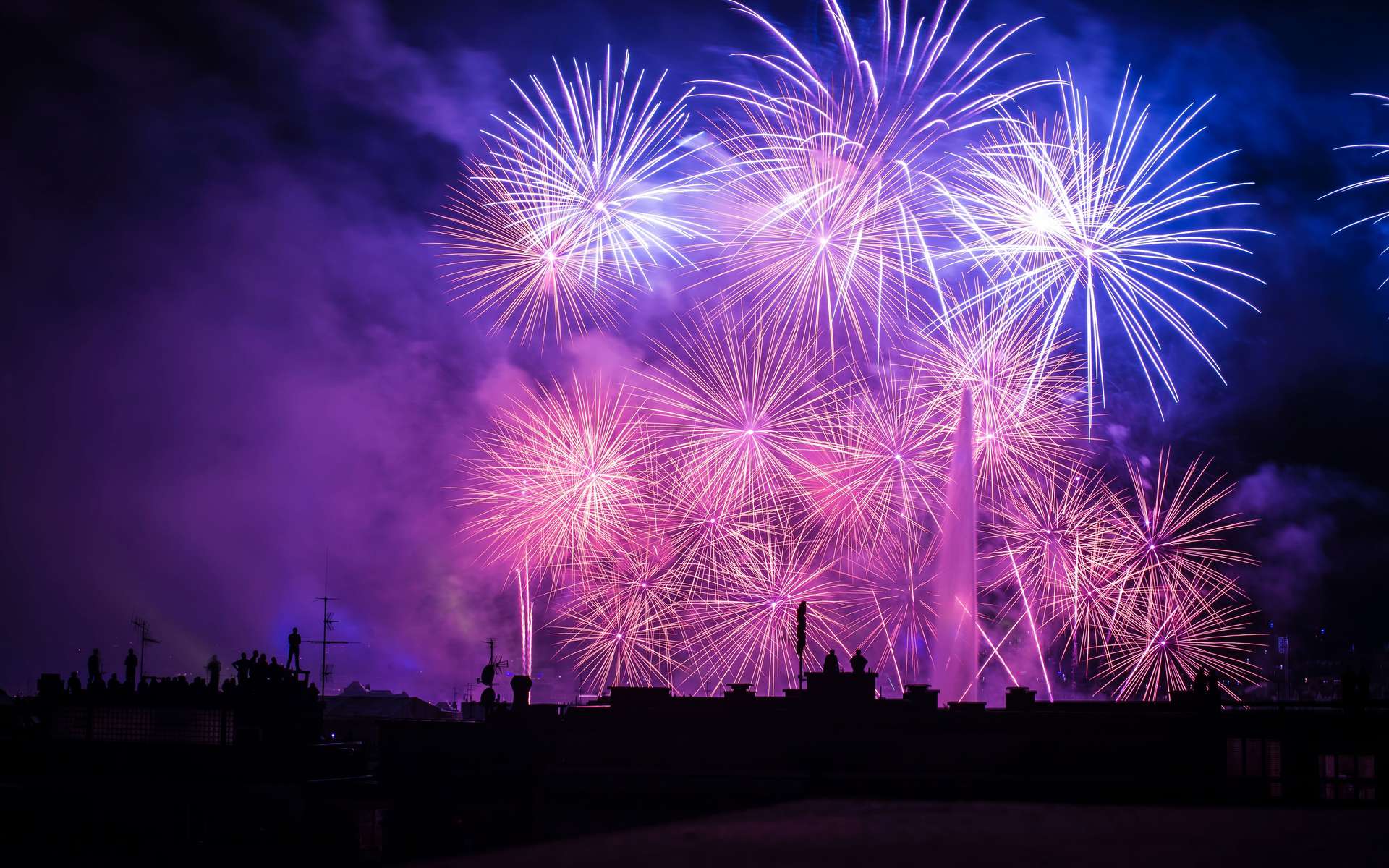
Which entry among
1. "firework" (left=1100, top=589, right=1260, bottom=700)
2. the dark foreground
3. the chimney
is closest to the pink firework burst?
"firework" (left=1100, top=589, right=1260, bottom=700)

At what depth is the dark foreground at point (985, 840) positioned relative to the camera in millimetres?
14086

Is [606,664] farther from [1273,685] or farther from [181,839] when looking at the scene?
[1273,685]

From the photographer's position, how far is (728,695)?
33625 mm

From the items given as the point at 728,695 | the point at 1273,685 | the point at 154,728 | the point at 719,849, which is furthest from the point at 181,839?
the point at 1273,685

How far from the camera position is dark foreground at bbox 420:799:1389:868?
14086 millimetres

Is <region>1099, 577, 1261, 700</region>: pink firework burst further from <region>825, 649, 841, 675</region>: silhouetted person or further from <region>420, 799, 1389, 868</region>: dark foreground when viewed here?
<region>420, 799, 1389, 868</region>: dark foreground

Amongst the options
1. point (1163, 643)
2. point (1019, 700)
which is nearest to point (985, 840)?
point (1019, 700)

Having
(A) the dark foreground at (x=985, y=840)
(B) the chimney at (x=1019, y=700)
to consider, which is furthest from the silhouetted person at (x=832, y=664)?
(A) the dark foreground at (x=985, y=840)

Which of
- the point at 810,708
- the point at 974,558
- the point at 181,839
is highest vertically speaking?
the point at 974,558

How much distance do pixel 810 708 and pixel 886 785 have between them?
5522 mm

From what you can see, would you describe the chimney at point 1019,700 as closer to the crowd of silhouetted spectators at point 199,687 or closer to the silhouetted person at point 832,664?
the silhouetted person at point 832,664

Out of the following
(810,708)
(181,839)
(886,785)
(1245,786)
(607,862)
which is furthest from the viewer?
(181,839)

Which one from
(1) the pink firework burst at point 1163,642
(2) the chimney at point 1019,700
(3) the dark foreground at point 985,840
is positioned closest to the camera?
(3) the dark foreground at point 985,840

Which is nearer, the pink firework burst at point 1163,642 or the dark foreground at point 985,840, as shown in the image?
the dark foreground at point 985,840
